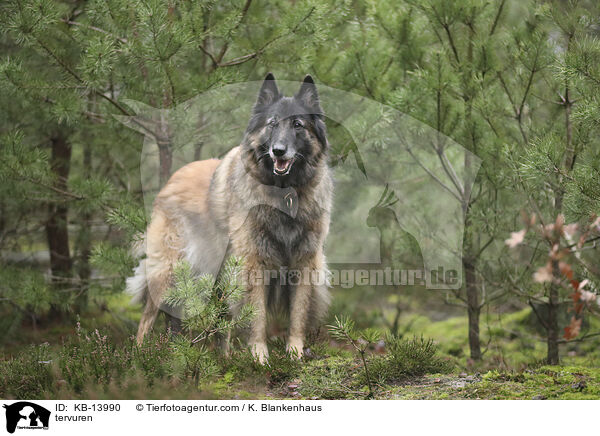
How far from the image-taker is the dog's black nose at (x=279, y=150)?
3607mm

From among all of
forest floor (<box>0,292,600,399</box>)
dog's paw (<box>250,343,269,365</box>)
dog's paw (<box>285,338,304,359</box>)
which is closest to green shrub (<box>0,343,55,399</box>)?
forest floor (<box>0,292,600,399</box>)

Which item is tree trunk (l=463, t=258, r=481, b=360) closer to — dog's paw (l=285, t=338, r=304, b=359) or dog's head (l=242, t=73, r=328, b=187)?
dog's paw (l=285, t=338, r=304, b=359)

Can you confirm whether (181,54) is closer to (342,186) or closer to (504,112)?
(342,186)

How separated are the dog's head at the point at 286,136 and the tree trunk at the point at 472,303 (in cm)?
209

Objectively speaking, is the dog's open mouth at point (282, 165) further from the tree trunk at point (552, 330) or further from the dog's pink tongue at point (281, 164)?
the tree trunk at point (552, 330)

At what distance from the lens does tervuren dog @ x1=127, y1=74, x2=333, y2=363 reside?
148 inches

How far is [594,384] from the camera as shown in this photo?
335 centimetres

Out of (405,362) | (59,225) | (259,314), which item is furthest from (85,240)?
(405,362)

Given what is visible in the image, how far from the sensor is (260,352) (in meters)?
3.95

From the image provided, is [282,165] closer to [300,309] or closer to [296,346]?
[300,309]

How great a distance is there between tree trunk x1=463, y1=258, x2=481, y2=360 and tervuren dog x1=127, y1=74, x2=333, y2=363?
1.62 meters

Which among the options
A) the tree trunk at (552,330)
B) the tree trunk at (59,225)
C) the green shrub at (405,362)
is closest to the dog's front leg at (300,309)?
the green shrub at (405,362)
